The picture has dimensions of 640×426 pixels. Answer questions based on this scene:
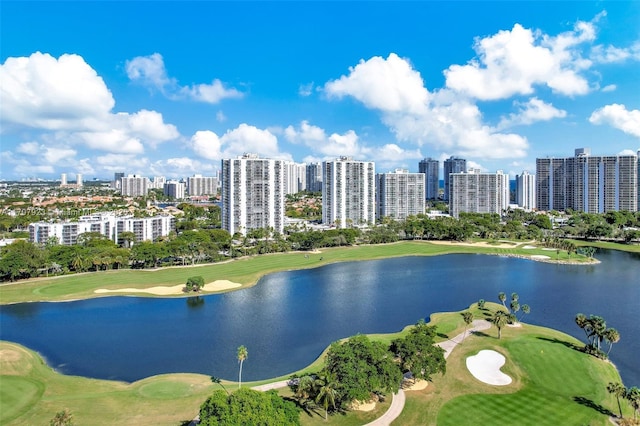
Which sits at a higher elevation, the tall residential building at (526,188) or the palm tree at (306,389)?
the tall residential building at (526,188)

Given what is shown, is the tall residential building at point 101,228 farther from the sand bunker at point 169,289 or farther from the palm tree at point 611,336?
the palm tree at point 611,336

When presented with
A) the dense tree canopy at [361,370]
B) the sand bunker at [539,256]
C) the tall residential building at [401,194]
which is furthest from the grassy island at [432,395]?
the tall residential building at [401,194]

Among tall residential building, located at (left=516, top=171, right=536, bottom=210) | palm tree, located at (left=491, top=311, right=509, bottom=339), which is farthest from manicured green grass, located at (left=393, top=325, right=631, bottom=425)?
tall residential building, located at (left=516, top=171, right=536, bottom=210)

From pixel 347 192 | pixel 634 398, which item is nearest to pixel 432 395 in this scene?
pixel 634 398

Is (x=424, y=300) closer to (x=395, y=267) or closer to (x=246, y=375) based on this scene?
(x=395, y=267)

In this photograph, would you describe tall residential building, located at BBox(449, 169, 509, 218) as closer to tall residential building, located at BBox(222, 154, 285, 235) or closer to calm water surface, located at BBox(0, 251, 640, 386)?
tall residential building, located at BBox(222, 154, 285, 235)

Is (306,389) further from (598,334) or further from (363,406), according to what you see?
(598,334)
